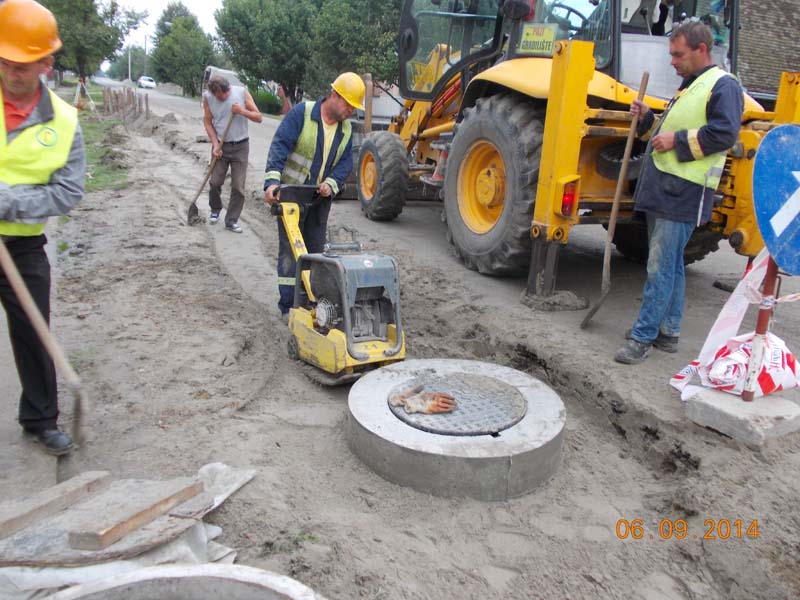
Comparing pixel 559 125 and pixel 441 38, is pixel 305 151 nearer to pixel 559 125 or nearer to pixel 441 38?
pixel 559 125

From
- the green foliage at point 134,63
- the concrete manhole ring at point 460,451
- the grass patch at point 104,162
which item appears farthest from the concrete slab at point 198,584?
the green foliage at point 134,63

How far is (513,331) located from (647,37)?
2814 millimetres

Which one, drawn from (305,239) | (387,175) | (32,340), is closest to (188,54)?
(387,175)

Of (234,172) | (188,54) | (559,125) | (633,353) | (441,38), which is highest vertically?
(188,54)

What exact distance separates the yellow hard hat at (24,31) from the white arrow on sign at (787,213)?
11.3 feet

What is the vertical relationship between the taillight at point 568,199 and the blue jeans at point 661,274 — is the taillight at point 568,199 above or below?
above

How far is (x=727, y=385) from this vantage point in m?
3.43

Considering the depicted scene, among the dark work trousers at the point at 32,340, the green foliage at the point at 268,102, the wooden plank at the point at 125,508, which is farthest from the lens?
the green foliage at the point at 268,102

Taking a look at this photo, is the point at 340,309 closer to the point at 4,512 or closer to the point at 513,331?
the point at 513,331

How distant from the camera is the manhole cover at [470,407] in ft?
10.6

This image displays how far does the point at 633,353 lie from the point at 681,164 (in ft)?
3.95

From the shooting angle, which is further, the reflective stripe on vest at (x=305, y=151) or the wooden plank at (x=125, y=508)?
the reflective stripe on vest at (x=305, y=151)

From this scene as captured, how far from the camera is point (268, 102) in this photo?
4056 centimetres
